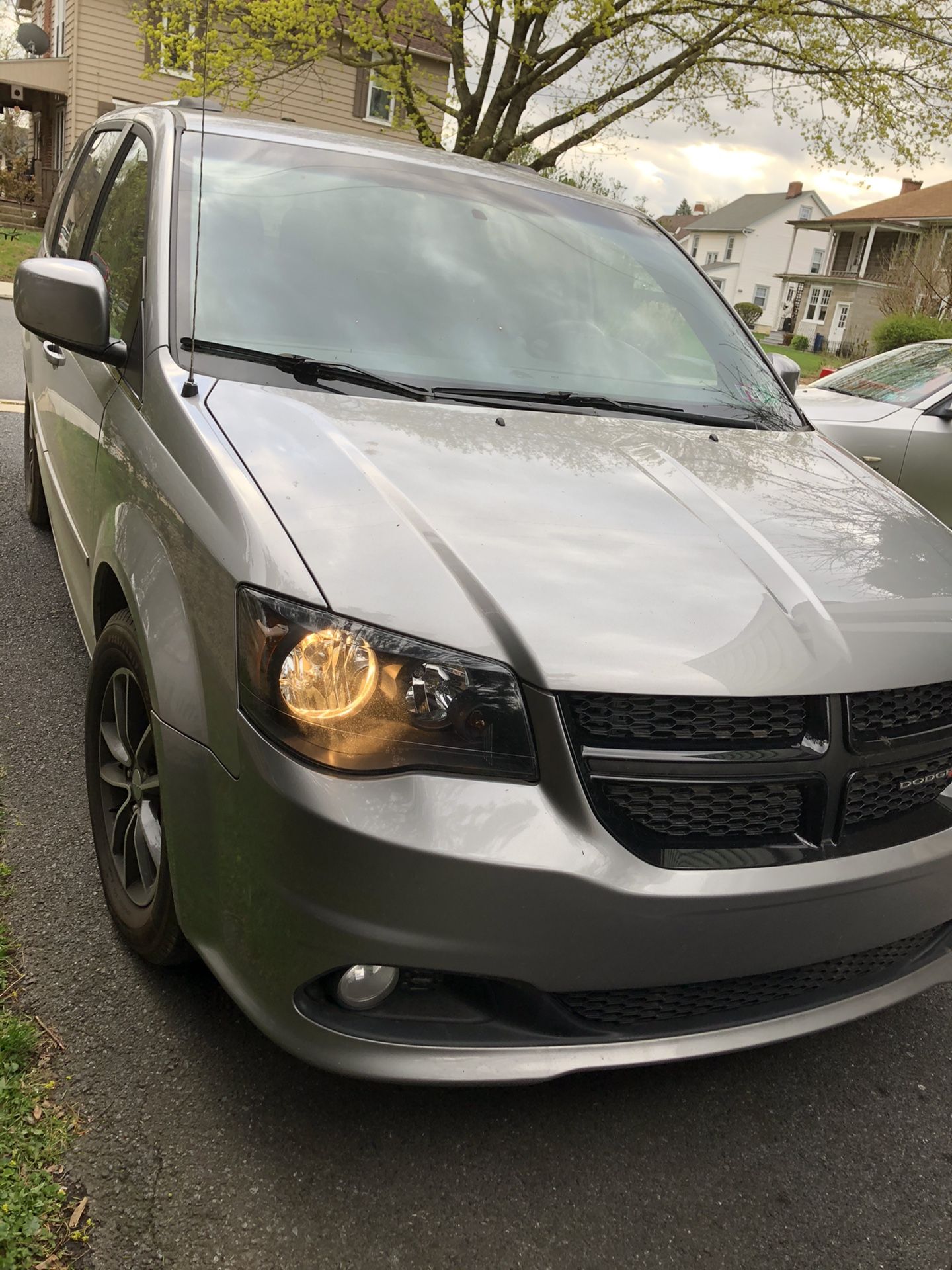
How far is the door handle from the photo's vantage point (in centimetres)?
328

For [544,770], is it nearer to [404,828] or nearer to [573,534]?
[404,828]

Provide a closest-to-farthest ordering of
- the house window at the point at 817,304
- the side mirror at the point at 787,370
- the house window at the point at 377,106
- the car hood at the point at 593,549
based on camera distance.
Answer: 1. the car hood at the point at 593,549
2. the side mirror at the point at 787,370
3. the house window at the point at 377,106
4. the house window at the point at 817,304

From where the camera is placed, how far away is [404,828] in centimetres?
159

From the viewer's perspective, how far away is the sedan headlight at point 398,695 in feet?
5.47

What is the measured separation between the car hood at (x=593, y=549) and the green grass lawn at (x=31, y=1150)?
108 cm

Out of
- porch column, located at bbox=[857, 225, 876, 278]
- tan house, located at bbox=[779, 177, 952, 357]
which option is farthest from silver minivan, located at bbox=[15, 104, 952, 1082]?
porch column, located at bbox=[857, 225, 876, 278]

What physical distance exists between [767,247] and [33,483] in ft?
213

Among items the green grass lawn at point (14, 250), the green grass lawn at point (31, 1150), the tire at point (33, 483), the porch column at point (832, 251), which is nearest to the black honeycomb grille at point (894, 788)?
the green grass lawn at point (31, 1150)

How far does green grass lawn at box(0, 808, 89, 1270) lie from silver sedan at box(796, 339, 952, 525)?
535cm

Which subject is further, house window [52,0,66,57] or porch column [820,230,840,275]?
porch column [820,230,840,275]

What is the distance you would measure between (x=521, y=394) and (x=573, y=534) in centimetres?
81

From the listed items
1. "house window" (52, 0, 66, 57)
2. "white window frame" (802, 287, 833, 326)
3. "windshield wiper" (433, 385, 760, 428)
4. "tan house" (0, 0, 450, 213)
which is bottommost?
"white window frame" (802, 287, 833, 326)

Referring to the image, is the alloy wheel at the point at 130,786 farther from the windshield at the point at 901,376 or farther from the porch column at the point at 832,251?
the porch column at the point at 832,251

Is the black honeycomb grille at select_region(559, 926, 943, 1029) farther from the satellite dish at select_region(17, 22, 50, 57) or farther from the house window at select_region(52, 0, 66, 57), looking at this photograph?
the house window at select_region(52, 0, 66, 57)
